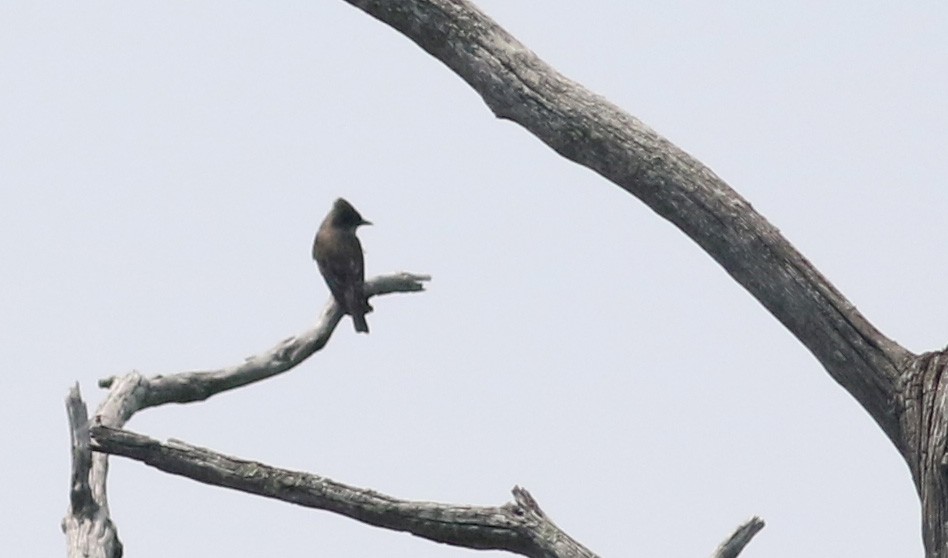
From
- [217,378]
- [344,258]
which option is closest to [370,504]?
[217,378]

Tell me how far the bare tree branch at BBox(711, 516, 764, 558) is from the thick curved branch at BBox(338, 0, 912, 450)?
1.27 meters

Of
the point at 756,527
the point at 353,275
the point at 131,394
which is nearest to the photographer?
the point at 756,527

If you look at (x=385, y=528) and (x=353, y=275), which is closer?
(x=385, y=528)

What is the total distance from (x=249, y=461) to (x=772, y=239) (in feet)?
6.46

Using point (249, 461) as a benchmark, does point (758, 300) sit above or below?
above

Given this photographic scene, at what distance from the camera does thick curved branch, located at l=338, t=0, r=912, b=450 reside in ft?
16.8

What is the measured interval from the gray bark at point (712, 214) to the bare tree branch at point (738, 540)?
1269 millimetres

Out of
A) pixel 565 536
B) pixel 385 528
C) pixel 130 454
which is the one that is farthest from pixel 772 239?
pixel 130 454

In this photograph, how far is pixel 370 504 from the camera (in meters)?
5.16

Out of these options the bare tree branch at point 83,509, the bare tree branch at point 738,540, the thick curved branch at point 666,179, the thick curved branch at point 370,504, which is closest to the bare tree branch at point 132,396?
the bare tree branch at point 83,509

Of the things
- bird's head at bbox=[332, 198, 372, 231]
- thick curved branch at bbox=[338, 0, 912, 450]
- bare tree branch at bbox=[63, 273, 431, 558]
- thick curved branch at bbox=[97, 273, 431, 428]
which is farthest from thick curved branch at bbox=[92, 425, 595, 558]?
bird's head at bbox=[332, 198, 372, 231]

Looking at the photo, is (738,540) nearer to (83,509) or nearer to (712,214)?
(712,214)

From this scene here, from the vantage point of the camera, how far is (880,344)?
5.08 m

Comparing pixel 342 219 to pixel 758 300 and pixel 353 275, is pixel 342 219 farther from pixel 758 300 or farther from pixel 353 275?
pixel 758 300
